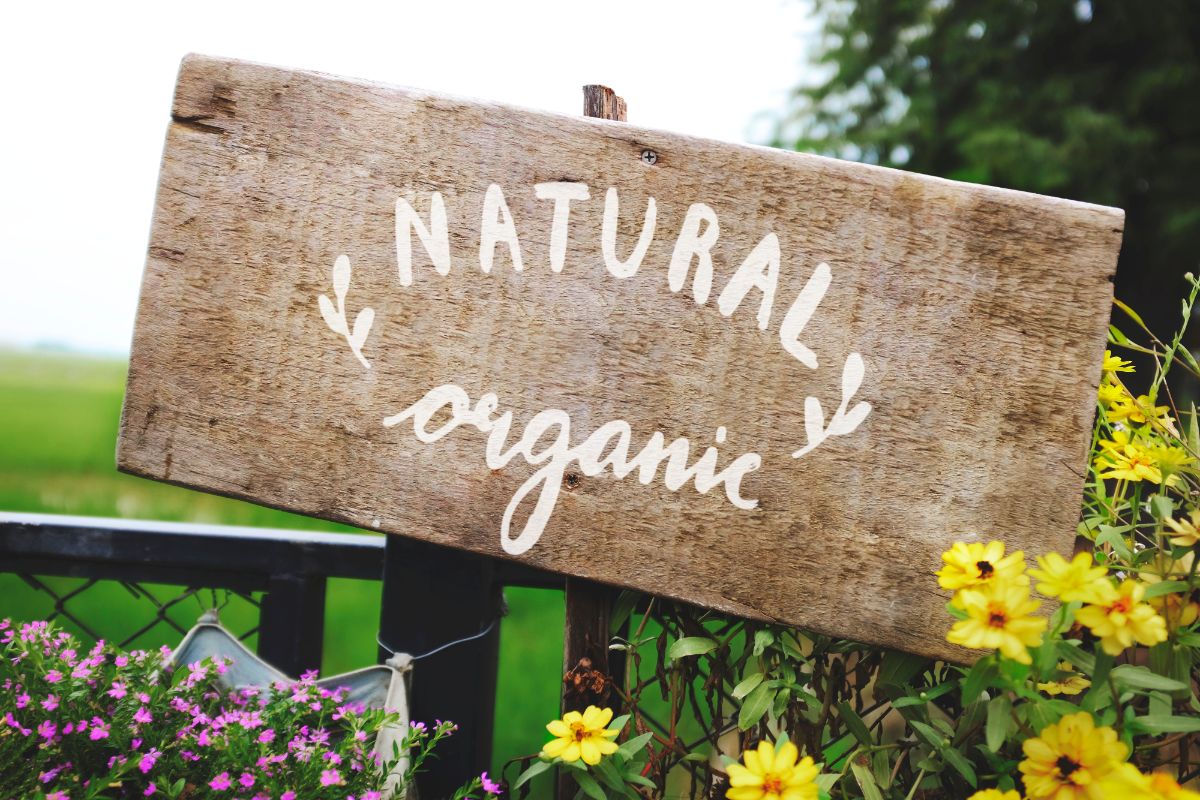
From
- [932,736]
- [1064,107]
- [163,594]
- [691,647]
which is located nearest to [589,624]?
[691,647]

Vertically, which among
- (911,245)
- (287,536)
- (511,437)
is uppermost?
(911,245)

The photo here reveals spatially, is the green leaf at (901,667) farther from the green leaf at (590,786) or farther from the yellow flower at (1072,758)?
the green leaf at (590,786)

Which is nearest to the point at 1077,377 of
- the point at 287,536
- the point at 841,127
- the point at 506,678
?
the point at 287,536

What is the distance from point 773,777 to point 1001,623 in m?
0.27

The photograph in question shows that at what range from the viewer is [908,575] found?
0.86m

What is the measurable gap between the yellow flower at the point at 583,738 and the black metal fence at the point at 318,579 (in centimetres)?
24

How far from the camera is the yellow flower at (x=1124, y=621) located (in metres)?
0.63

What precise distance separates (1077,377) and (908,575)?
0.96ft

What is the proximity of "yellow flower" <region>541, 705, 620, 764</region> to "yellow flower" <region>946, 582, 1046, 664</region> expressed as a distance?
0.39m

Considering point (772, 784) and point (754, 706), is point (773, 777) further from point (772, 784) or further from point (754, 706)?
point (754, 706)

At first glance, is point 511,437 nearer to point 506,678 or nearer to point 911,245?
point 911,245

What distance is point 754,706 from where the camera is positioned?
2.80ft

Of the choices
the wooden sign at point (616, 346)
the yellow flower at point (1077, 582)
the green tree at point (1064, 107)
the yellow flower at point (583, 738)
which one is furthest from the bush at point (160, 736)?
the green tree at point (1064, 107)

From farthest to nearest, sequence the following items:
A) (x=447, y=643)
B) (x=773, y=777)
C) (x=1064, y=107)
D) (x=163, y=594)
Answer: (x=1064, y=107)
(x=163, y=594)
(x=447, y=643)
(x=773, y=777)
